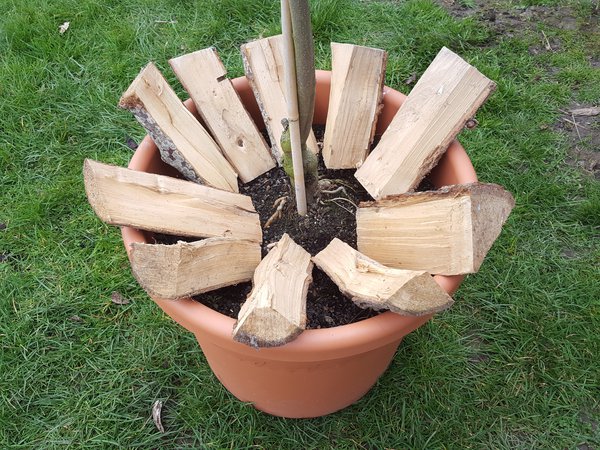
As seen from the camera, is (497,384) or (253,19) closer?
(497,384)

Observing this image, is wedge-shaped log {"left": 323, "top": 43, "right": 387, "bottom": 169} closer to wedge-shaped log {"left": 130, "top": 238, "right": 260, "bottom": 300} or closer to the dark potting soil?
the dark potting soil

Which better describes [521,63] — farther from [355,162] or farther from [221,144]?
[221,144]

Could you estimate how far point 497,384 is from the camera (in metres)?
1.92

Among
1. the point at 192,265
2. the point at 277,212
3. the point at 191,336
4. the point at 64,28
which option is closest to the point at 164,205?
the point at 192,265

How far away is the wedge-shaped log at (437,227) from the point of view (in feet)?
4.07

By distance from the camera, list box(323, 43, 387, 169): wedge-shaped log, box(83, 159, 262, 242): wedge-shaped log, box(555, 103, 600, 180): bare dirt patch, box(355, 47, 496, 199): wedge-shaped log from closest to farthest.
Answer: box(83, 159, 262, 242): wedge-shaped log, box(355, 47, 496, 199): wedge-shaped log, box(323, 43, 387, 169): wedge-shaped log, box(555, 103, 600, 180): bare dirt patch

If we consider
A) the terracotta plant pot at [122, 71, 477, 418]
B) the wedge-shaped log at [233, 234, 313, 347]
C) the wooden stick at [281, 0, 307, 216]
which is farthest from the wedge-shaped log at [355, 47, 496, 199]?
the wedge-shaped log at [233, 234, 313, 347]

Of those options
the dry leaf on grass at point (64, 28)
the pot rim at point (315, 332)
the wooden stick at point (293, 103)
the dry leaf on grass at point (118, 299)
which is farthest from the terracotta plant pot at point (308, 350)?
the dry leaf on grass at point (64, 28)

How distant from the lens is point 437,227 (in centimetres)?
130

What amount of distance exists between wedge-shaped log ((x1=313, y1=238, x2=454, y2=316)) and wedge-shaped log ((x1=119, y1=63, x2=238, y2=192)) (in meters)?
0.45

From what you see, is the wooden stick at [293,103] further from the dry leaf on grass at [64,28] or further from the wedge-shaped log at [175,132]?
the dry leaf on grass at [64,28]

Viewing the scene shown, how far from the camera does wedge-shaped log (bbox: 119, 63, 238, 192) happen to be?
1519 mm

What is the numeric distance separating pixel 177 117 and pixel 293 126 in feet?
1.32

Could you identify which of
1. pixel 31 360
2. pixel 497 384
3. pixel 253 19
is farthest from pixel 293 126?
pixel 253 19
